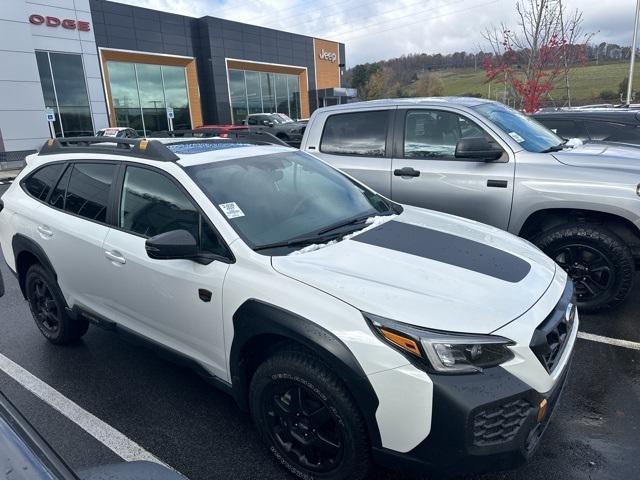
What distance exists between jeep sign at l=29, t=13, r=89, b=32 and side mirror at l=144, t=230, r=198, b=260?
24820 mm

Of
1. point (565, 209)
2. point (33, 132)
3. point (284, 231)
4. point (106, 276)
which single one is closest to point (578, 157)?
point (565, 209)

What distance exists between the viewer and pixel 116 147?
11.2 feet

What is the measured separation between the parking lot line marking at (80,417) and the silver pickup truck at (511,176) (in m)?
3.32

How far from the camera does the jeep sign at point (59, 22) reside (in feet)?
71.9

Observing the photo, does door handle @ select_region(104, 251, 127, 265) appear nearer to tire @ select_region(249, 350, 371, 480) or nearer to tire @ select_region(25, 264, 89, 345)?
tire @ select_region(25, 264, 89, 345)

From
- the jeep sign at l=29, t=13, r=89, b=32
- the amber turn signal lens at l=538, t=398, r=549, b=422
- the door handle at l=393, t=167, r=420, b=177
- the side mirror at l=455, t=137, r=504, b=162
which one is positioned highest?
the jeep sign at l=29, t=13, r=89, b=32

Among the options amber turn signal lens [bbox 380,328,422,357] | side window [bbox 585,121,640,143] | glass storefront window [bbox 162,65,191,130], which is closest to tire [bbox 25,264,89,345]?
amber turn signal lens [bbox 380,328,422,357]

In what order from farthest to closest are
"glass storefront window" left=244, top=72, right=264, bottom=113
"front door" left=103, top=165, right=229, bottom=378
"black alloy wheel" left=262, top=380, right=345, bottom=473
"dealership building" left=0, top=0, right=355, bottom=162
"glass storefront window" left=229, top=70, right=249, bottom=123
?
"glass storefront window" left=244, top=72, right=264, bottom=113
"glass storefront window" left=229, top=70, right=249, bottom=123
"dealership building" left=0, top=0, right=355, bottom=162
"front door" left=103, top=165, right=229, bottom=378
"black alloy wheel" left=262, top=380, right=345, bottom=473

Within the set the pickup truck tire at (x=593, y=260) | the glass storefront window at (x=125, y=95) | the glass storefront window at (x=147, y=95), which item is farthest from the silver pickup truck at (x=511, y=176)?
the glass storefront window at (x=125, y=95)

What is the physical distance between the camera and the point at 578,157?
4.32 m

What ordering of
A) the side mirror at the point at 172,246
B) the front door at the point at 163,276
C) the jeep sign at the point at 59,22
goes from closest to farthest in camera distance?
the side mirror at the point at 172,246 < the front door at the point at 163,276 < the jeep sign at the point at 59,22

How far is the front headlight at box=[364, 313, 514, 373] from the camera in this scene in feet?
6.48

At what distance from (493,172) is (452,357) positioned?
2.86 meters

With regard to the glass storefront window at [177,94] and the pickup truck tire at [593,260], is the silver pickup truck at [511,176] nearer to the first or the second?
the pickup truck tire at [593,260]
